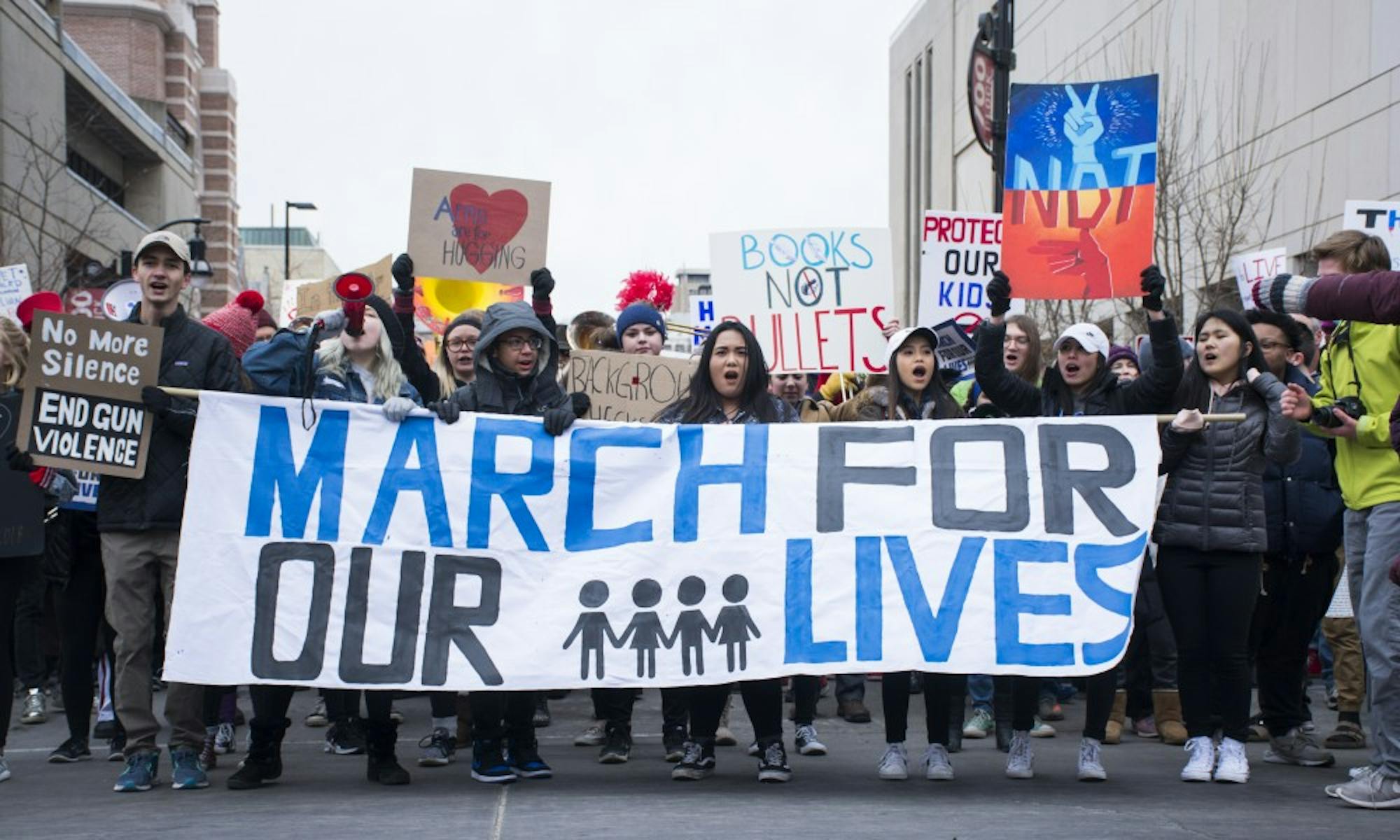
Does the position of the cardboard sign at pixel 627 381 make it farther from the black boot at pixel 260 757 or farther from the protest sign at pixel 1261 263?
the protest sign at pixel 1261 263

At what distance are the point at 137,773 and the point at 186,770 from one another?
19 centimetres

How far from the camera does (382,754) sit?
7242mm

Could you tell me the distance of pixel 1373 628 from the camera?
696 cm

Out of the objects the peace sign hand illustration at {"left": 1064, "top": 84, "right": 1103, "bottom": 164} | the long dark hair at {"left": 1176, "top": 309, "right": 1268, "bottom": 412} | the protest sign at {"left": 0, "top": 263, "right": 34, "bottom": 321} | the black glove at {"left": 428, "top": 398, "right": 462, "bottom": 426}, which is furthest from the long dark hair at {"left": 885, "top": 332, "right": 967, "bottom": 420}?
the protest sign at {"left": 0, "top": 263, "right": 34, "bottom": 321}

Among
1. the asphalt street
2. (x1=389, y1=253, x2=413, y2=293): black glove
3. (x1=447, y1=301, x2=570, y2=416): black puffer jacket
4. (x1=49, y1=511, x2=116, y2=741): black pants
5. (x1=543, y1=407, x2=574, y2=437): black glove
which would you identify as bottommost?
the asphalt street

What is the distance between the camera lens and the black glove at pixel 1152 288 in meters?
7.44

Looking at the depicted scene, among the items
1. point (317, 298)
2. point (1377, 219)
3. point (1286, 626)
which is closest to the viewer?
point (1286, 626)

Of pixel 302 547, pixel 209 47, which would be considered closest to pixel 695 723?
pixel 302 547

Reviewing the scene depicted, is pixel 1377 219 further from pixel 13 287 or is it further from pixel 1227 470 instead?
pixel 13 287

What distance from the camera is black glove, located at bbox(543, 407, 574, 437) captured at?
7.39 meters

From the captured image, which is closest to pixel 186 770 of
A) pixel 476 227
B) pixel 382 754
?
pixel 382 754

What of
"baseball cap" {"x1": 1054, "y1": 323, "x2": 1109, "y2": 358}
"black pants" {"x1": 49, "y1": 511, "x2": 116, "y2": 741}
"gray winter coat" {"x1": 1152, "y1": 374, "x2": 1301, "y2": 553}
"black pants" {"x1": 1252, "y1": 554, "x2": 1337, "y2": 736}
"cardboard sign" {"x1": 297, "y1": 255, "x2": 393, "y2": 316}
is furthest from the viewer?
"cardboard sign" {"x1": 297, "y1": 255, "x2": 393, "y2": 316}

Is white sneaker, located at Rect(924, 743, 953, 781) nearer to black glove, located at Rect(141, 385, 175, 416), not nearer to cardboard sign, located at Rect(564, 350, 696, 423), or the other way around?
cardboard sign, located at Rect(564, 350, 696, 423)

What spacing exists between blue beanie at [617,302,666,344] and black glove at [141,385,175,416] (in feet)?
11.2
